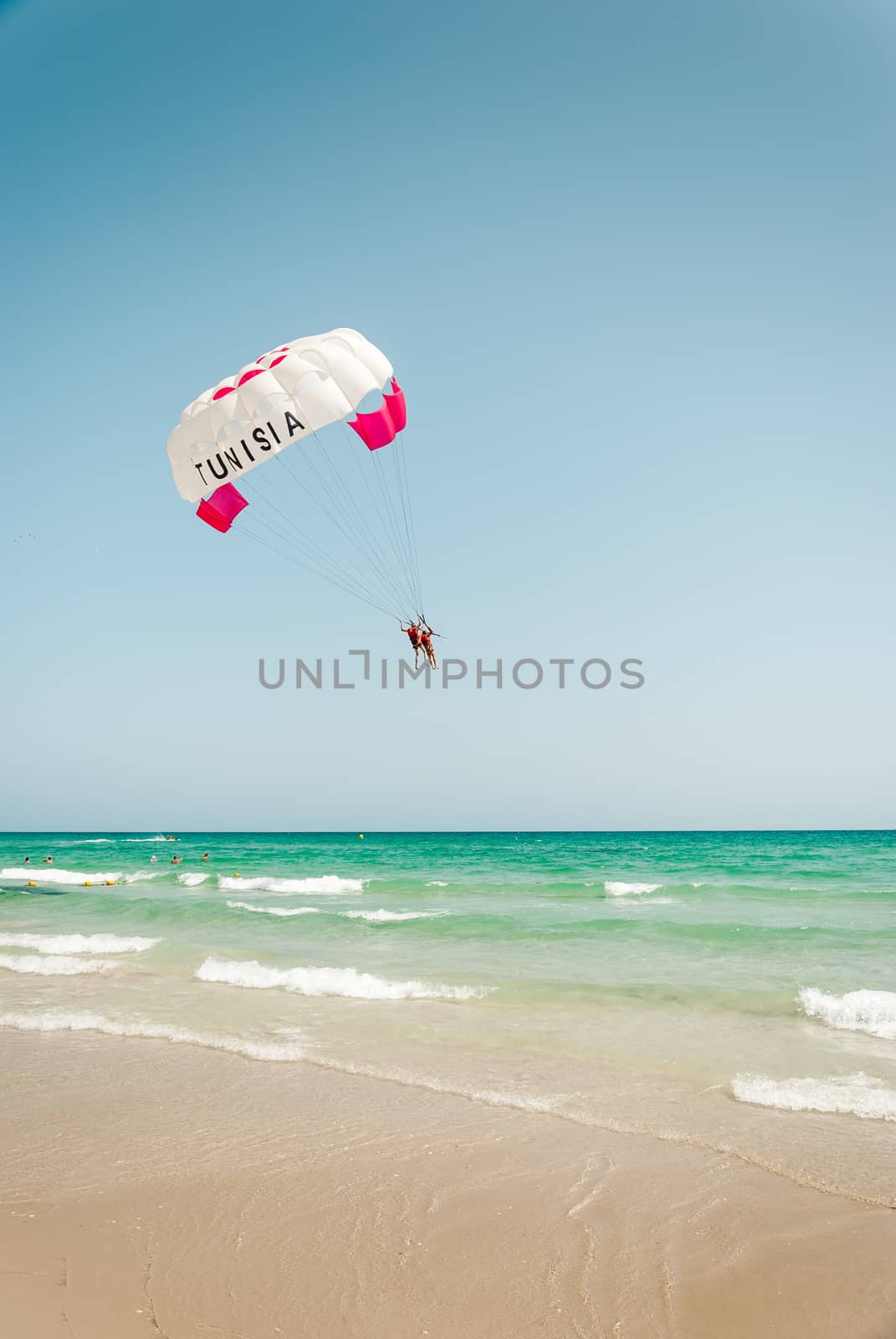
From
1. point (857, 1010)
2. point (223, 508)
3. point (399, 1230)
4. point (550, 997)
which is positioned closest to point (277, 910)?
point (223, 508)

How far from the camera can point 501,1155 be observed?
5684 mm

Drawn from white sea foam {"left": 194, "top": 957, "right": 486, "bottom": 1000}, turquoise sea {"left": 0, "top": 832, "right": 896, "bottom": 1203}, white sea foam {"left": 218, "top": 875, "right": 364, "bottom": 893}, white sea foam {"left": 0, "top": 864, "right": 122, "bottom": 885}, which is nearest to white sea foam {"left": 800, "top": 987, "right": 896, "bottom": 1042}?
turquoise sea {"left": 0, "top": 832, "right": 896, "bottom": 1203}

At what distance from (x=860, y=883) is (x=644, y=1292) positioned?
2331 centimetres

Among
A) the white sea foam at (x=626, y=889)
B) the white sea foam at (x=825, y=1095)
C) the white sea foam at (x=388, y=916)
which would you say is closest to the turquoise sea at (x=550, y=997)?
the white sea foam at (x=825, y=1095)

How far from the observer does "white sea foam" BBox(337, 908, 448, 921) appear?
1772 centimetres

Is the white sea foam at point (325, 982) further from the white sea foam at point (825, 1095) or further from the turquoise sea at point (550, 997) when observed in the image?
the white sea foam at point (825, 1095)

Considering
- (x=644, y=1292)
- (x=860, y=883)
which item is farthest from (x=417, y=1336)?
(x=860, y=883)

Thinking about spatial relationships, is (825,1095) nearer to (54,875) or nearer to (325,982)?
(325,982)

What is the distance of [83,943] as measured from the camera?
14.5 m

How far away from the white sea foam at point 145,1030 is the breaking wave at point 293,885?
16.2 metres

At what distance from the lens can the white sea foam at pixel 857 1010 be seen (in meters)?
8.68

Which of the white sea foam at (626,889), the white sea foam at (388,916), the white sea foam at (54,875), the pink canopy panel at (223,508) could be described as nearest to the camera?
the pink canopy panel at (223,508)

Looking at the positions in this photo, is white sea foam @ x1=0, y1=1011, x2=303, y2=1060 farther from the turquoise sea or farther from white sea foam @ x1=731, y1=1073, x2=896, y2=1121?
white sea foam @ x1=731, y1=1073, x2=896, y2=1121

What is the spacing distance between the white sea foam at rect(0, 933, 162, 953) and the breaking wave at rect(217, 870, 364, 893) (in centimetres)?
1058
